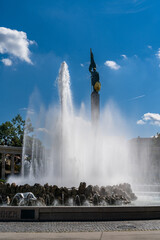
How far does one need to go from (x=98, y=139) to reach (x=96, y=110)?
4.86 m

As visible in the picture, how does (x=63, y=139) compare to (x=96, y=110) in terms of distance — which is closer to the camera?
(x=63, y=139)

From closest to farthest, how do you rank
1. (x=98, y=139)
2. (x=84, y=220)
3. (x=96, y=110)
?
1. (x=84, y=220)
2. (x=98, y=139)
3. (x=96, y=110)

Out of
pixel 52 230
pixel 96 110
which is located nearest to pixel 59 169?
pixel 96 110

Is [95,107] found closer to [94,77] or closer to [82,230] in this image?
A: [94,77]

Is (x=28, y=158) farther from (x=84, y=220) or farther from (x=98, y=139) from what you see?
(x=84, y=220)

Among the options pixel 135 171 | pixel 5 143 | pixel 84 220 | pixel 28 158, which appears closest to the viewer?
pixel 84 220

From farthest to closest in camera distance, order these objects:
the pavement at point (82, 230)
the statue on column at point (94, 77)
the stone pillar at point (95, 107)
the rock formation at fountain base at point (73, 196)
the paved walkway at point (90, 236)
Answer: the statue on column at point (94, 77)
the stone pillar at point (95, 107)
the rock formation at fountain base at point (73, 196)
the pavement at point (82, 230)
the paved walkway at point (90, 236)

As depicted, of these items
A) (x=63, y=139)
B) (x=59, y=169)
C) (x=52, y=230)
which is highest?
(x=63, y=139)

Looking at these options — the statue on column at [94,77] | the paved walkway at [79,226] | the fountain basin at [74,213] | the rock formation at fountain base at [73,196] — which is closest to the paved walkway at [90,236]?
the paved walkway at [79,226]

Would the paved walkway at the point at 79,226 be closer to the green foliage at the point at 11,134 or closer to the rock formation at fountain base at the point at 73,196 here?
the rock formation at fountain base at the point at 73,196

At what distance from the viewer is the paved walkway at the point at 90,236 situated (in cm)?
831

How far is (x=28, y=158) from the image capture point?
2544 inches

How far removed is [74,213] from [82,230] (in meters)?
1.93

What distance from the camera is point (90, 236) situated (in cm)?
857
